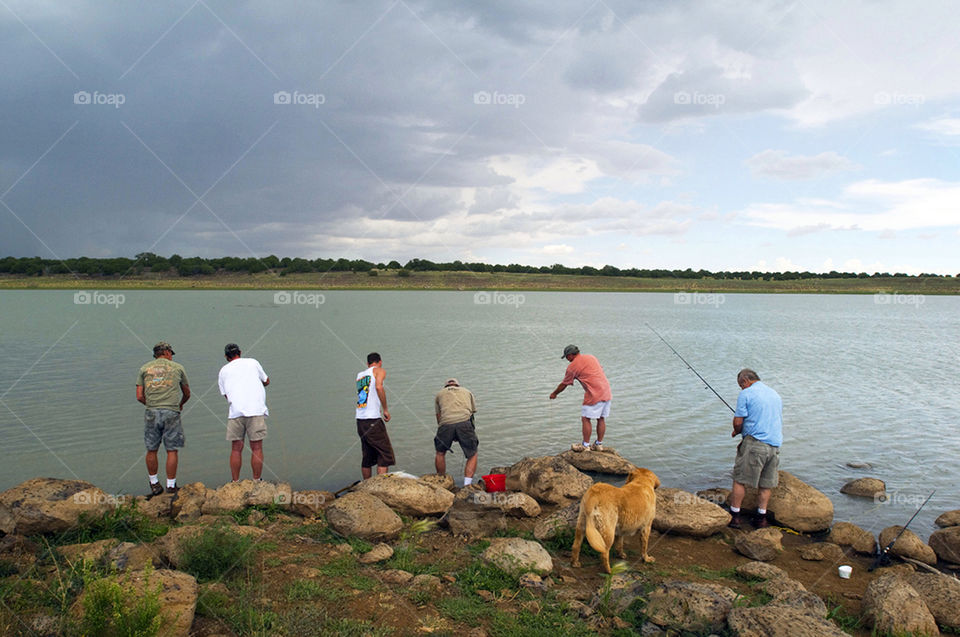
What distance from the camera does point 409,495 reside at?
25.7 feet

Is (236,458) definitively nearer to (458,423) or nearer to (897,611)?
(458,423)

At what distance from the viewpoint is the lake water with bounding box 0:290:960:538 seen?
10.6 metres

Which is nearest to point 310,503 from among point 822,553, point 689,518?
point 689,518

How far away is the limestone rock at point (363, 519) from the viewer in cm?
683

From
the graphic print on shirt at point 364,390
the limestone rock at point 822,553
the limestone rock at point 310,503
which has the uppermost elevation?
the graphic print on shirt at point 364,390

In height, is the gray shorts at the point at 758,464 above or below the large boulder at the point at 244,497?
above

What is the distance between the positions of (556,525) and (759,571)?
225 cm

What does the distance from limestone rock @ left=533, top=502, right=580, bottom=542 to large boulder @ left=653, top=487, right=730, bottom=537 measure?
4.16ft

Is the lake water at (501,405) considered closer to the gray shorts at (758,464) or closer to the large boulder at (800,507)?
the large boulder at (800,507)

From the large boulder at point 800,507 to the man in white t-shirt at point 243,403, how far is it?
7497 mm

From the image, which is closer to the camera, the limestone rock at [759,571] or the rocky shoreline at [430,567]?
the rocky shoreline at [430,567]

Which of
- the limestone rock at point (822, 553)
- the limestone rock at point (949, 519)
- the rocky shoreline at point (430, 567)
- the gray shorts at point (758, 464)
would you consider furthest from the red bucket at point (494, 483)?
the limestone rock at point (949, 519)

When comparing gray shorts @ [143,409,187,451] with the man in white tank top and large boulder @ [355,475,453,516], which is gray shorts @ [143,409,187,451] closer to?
the man in white tank top

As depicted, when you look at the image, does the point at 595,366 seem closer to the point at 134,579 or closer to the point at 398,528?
the point at 398,528
